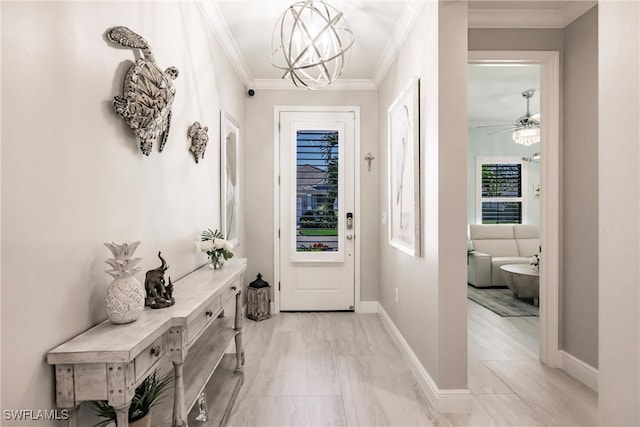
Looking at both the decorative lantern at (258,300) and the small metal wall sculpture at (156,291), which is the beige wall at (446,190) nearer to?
the small metal wall sculpture at (156,291)

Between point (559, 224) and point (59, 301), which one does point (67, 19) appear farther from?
point (559, 224)

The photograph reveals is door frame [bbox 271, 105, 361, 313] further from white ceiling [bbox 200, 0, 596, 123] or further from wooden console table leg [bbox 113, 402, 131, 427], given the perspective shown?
wooden console table leg [bbox 113, 402, 131, 427]

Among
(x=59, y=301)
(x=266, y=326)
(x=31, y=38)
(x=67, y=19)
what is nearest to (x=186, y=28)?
(x=67, y=19)

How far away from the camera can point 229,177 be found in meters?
3.33

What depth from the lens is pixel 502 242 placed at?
572cm

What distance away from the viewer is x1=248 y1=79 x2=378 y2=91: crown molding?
407 centimetres

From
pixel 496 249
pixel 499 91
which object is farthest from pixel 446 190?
pixel 496 249

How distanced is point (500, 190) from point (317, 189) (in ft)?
13.4

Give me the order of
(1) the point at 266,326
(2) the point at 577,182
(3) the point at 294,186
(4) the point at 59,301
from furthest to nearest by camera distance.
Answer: (3) the point at 294,186, (1) the point at 266,326, (2) the point at 577,182, (4) the point at 59,301

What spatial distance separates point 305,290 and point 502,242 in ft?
11.7

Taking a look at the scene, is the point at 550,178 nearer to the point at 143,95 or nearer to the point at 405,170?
the point at 405,170

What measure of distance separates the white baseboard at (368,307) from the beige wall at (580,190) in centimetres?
189

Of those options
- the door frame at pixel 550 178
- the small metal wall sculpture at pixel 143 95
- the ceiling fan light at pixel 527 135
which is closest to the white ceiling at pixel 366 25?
the door frame at pixel 550 178

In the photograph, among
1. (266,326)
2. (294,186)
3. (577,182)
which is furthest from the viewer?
(294,186)
